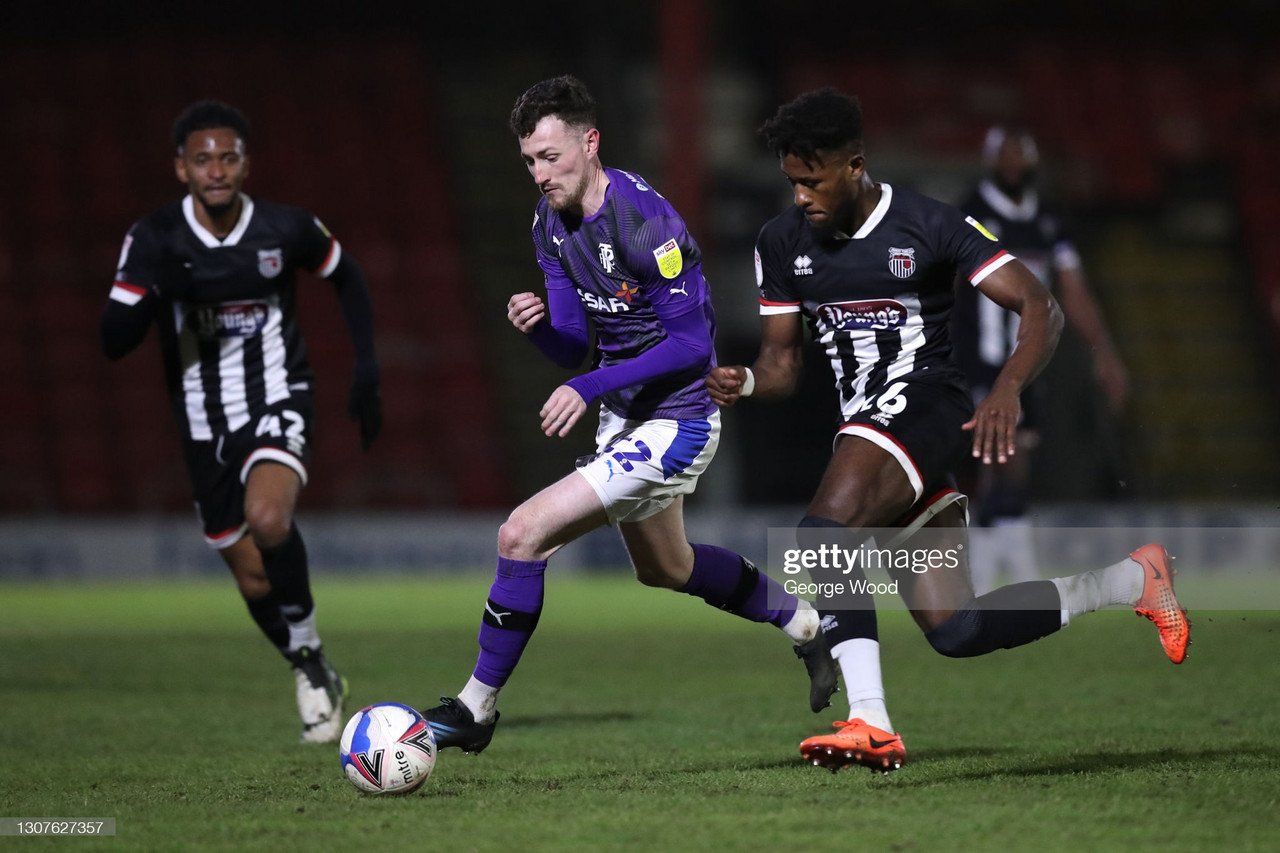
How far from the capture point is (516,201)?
19375mm

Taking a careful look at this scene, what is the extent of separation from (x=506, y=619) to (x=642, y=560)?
720 millimetres

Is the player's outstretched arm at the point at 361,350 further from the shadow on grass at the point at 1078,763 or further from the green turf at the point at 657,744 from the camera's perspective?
the shadow on grass at the point at 1078,763

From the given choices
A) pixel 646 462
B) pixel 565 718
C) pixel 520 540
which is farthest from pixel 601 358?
pixel 565 718

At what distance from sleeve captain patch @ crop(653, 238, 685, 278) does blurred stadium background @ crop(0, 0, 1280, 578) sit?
27.9 feet

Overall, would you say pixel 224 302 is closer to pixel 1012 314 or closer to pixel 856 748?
pixel 856 748

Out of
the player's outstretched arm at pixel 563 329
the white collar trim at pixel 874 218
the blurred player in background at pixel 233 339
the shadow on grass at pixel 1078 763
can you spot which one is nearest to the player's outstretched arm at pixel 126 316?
the blurred player in background at pixel 233 339

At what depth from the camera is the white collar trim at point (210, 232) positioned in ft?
21.6

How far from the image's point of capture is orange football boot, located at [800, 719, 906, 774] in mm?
4734

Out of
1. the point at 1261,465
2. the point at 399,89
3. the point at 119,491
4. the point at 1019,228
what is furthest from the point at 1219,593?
the point at 399,89

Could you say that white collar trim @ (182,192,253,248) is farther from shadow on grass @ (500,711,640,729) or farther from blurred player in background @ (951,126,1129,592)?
blurred player in background @ (951,126,1129,592)

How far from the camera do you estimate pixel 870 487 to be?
493 cm

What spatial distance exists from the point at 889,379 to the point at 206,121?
2888 mm

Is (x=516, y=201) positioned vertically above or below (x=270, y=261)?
above

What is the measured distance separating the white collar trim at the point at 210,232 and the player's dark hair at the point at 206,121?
23 cm
